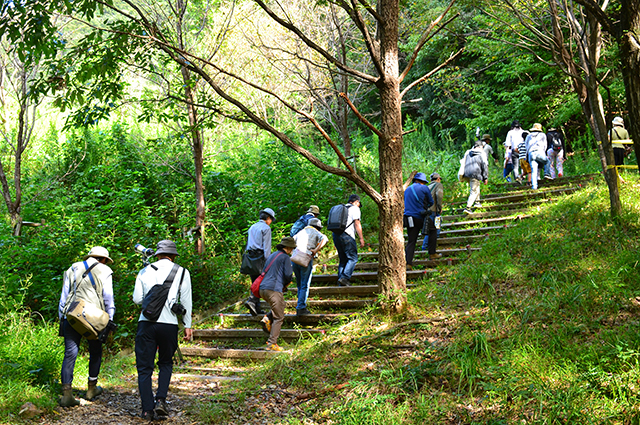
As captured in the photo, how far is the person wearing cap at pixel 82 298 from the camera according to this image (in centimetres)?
602

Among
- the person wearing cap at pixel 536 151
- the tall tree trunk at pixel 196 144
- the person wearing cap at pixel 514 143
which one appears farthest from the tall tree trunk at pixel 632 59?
the person wearing cap at pixel 514 143

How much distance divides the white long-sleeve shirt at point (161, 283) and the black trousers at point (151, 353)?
4.2 inches

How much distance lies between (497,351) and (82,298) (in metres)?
5.12

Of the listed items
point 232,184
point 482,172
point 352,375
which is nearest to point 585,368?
point 352,375

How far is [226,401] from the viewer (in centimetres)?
599

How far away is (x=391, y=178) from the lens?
6723mm

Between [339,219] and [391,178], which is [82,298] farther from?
[339,219]

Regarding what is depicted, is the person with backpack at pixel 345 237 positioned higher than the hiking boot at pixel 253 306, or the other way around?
the person with backpack at pixel 345 237

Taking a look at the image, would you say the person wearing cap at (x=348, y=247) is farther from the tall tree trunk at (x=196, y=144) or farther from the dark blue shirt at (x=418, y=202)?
the tall tree trunk at (x=196, y=144)

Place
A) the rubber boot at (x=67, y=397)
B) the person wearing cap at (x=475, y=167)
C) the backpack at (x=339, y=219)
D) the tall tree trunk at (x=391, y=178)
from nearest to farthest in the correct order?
1. the rubber boot at (x=67, y=397)
2. the tall tree trunk at (x=391, y=178)
3. the backpack at (x=339, y=219)
4. the person wearing cap at (x=475, y=167)

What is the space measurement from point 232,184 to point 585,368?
38.2 ft

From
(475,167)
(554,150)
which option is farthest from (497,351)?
(554,150)

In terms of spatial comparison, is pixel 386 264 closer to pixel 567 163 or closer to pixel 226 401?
pixel 226 401

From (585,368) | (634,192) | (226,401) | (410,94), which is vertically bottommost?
(226,401)
